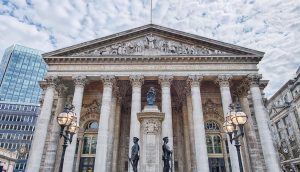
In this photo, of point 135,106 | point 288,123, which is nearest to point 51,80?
point 135,106

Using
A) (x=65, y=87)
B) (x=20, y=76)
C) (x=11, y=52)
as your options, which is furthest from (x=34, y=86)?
(x=65, y=87)

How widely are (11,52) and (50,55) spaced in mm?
87257

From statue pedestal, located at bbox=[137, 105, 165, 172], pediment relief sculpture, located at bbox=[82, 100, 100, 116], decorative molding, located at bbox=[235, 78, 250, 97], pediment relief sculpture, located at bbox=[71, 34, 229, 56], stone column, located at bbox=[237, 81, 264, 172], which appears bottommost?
statue pedestal, located at bbox=[137, 105, 165, 172]

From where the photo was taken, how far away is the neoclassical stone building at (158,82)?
23.1 m

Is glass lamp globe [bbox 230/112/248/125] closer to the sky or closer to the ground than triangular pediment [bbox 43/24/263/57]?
closer to the ground

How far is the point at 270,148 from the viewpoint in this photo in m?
22.2

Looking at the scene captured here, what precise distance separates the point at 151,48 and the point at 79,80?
26.3 ft

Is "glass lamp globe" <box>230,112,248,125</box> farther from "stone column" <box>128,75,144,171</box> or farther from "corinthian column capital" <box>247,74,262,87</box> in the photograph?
"corinthian column capital" <box>247,74,262,87</box>

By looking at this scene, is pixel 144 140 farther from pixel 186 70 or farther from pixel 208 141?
pixel 208 141

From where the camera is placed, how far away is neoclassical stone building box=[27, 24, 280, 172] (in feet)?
75.7

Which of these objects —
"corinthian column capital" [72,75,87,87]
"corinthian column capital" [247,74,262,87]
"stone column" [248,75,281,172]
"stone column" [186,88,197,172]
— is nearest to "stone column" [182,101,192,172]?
"stone column" [186,88,197,172]

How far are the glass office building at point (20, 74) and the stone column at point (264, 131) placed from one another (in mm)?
89639

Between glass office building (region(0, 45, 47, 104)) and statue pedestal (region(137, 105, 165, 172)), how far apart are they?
310 feet

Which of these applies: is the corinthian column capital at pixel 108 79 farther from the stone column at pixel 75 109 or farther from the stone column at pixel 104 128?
the stone column at pixel 75 109
